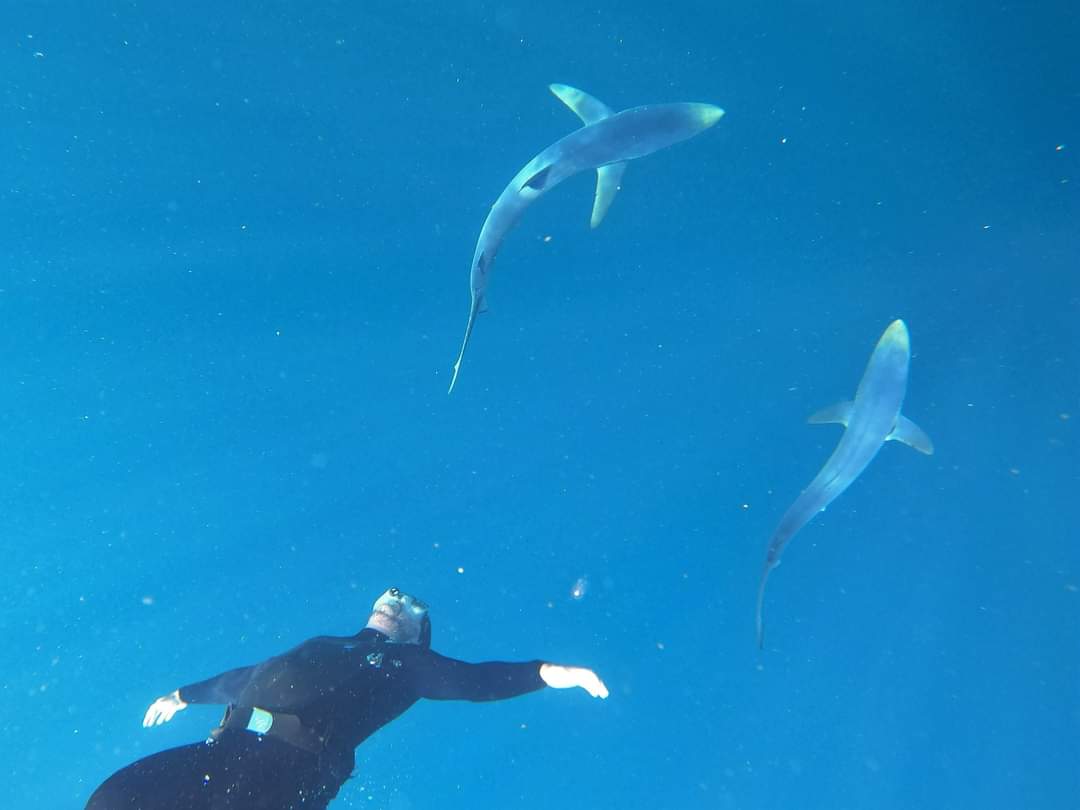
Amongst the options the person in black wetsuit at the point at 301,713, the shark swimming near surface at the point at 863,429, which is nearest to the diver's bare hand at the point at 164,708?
the person in black wetsuit at the point at 301,713

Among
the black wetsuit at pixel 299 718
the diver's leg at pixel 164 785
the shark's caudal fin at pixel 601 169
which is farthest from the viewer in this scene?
the shark's caudal fin at pixel 601 169

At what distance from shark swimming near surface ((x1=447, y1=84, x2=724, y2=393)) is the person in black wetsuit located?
218 centimetres

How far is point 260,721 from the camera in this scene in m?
4.39

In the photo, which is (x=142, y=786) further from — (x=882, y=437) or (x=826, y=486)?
(x=882, y=437)

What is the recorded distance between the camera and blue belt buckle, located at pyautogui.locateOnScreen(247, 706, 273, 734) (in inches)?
171

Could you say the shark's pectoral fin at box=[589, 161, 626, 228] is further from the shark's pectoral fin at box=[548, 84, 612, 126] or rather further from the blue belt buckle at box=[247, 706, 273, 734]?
the blue belt buckle at box=[247, 706, 273, 734]

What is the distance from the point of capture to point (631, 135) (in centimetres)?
529

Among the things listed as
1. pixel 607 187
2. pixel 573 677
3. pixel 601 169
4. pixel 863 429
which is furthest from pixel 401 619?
pixel 601 169

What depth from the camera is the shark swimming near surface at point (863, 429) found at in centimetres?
515

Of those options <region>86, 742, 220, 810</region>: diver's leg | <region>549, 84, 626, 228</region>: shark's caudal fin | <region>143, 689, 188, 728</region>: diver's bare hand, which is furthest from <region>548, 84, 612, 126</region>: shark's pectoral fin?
<region>143, 689, 188, 728</region>: diver's bare hand

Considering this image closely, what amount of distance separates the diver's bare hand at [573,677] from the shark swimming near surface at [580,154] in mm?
2275

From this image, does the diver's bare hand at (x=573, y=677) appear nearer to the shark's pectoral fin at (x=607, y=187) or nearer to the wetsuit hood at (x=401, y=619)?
the wetsuit hood at (x=401, y=619)

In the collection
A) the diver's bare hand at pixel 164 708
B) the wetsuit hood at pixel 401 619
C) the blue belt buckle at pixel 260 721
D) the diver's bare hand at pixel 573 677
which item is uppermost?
the diver's bare hand at pixel 573 677

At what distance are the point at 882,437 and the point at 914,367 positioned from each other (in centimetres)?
585
